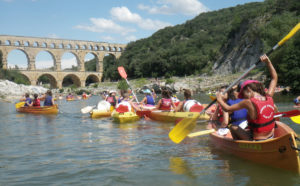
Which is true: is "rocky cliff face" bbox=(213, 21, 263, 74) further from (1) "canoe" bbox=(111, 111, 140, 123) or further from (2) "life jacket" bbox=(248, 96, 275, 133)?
(2) "life jacket" bbox=(248, 96, 275, 133)

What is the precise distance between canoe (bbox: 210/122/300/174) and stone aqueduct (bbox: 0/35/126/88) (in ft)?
210

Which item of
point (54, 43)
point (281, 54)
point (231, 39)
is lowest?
point (281, 54)

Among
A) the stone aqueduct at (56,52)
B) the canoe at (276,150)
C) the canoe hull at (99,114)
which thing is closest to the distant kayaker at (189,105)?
the canoe hull at (99,114)

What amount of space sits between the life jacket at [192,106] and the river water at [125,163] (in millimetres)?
1802

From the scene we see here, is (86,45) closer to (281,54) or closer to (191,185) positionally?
(281,54)

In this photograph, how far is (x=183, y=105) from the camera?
980 centimetres

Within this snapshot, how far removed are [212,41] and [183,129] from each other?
6249 centimetres

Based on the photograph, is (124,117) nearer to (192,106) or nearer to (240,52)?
(192,106)

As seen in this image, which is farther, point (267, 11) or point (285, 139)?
point (267, 11)

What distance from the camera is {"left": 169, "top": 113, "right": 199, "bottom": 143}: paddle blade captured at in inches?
229

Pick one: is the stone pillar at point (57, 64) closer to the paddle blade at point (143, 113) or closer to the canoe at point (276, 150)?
the paddle blade at point (143, 113)

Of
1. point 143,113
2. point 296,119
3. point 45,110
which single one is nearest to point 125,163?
point 296,119

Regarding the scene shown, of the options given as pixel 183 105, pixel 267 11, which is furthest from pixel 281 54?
pixel 267 11

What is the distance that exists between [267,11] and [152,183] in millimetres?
44832
